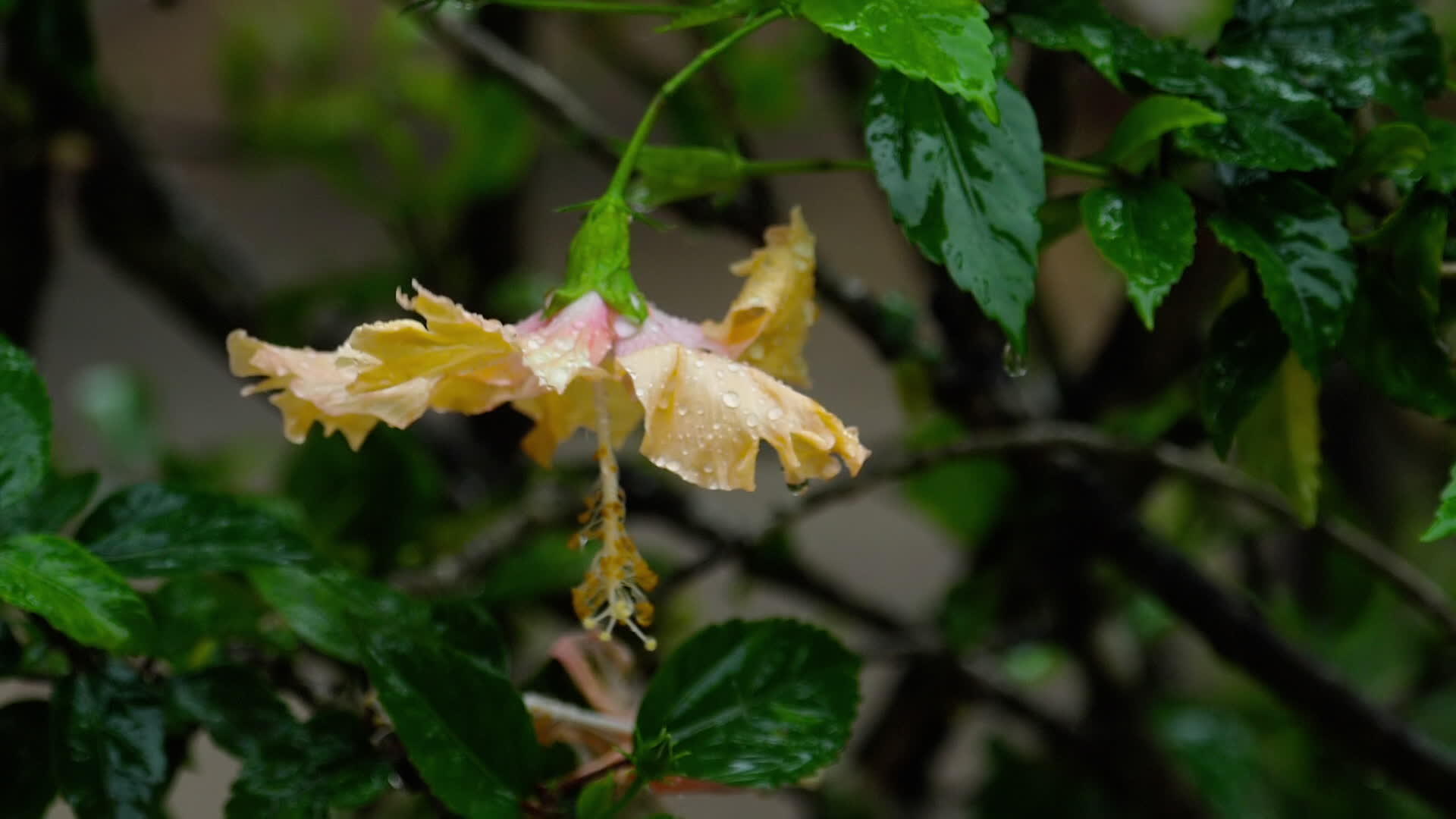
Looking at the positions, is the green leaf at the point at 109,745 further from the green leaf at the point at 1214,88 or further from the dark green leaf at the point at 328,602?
the green leaf at the point at 1214,88

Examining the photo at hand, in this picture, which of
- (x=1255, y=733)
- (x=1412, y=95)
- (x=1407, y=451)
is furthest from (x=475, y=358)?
(x=1407, y=451)

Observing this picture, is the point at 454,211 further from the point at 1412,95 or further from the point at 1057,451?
the point at 1412,95

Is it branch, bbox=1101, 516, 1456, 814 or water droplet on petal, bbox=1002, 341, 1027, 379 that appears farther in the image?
branch, bbox=1101, 516, 1456, 814

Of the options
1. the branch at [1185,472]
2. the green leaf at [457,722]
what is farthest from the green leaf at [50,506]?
the branch at [1185,472]

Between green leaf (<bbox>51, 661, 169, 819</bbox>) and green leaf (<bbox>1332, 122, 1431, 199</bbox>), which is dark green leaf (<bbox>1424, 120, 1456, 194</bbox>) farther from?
green leaf (<bbox>51, 661, 169, 819</bbox>)

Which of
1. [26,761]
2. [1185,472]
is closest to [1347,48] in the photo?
[1185,472]

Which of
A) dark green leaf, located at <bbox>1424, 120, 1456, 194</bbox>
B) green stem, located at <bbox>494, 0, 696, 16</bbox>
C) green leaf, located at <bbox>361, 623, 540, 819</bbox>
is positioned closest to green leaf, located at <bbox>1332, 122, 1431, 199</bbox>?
dark green leaf, located at <bbox>1424, 120, 1456, 194</bbox>

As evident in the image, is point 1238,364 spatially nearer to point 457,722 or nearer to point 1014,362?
point 1014,362
